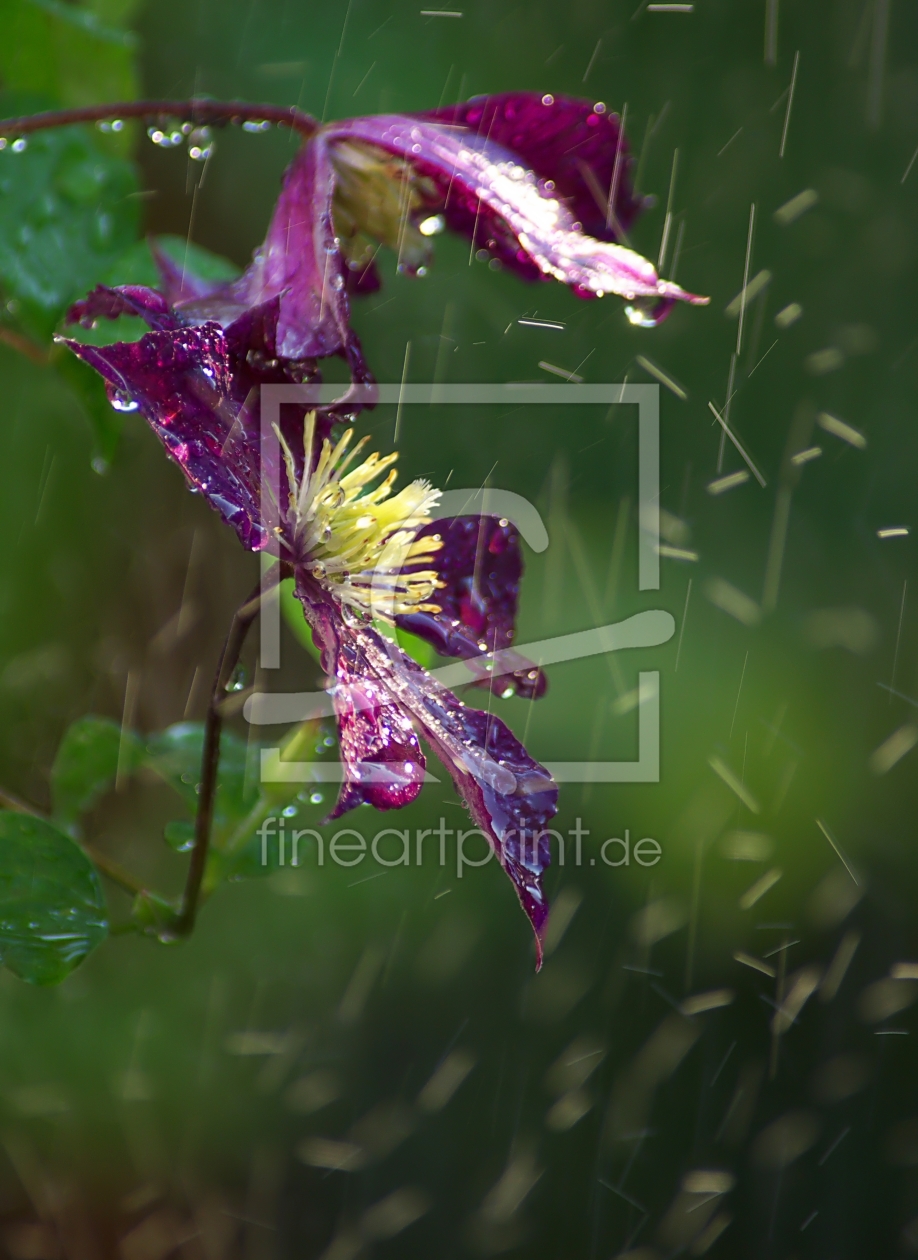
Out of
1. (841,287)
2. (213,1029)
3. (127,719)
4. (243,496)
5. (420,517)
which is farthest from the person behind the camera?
(841,287)

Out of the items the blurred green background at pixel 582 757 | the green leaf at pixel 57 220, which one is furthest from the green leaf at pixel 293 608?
the blurred green background at pixel 582 757

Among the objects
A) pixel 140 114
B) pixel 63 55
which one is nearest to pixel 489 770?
pixel 140 114

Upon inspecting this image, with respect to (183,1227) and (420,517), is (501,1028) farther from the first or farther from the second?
(420,517)

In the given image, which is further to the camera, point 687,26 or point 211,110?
point 687,26

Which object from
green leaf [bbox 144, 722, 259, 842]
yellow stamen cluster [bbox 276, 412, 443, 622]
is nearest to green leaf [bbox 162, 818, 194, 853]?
green leaf [bbox 144, 722, 259, 842]

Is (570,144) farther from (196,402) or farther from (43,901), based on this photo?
(43,901)

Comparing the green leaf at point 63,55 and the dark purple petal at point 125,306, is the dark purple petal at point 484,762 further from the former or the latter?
the green leaf at point 63,55

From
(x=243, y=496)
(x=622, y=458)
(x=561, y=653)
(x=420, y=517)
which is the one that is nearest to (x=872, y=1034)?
(x=561, y=653)

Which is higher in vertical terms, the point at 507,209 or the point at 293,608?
the point at 507,209
